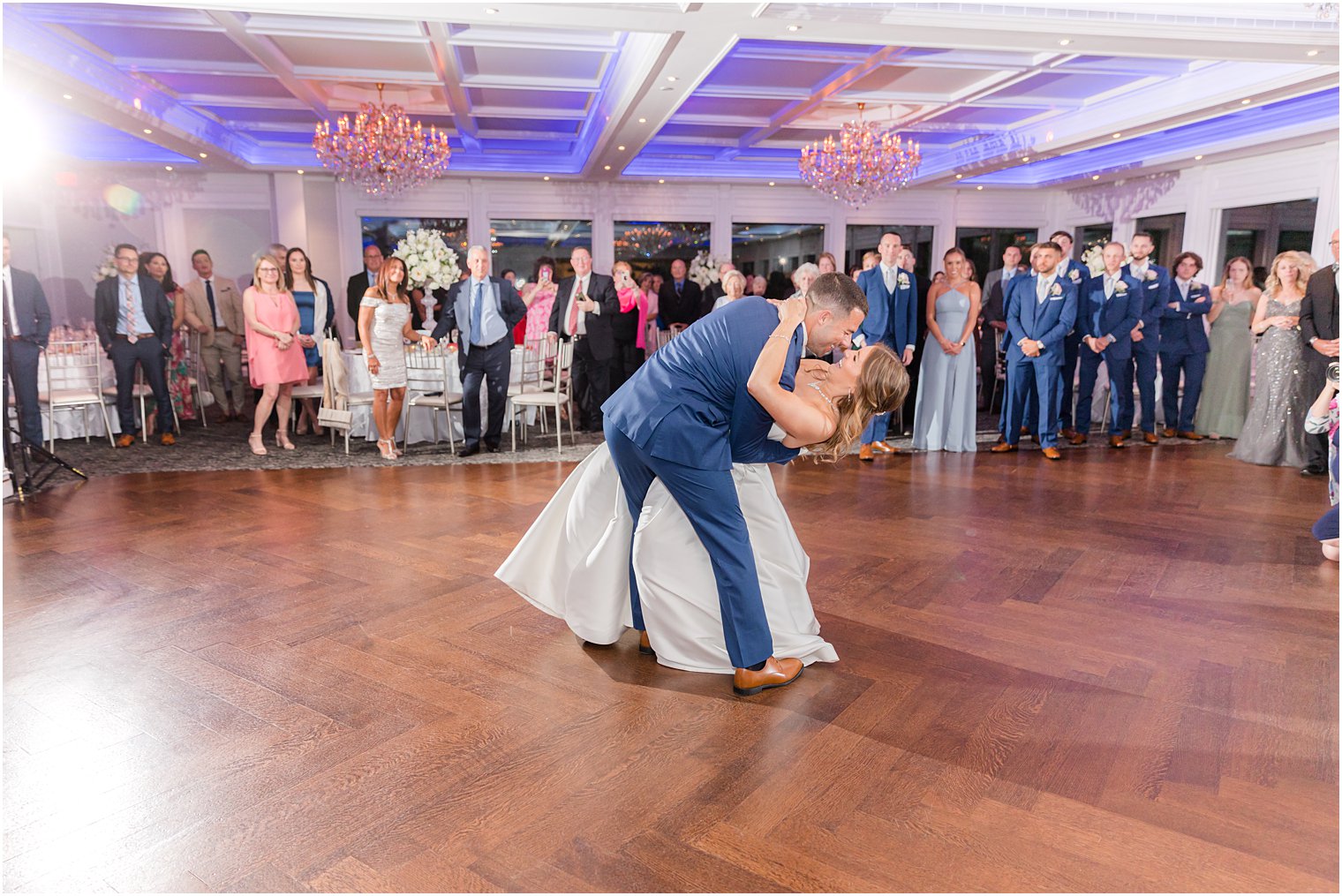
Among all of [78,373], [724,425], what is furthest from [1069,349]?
[78,373]

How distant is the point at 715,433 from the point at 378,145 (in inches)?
268

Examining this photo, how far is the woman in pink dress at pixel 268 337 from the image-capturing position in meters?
7.01

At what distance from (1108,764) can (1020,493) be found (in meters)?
3.52

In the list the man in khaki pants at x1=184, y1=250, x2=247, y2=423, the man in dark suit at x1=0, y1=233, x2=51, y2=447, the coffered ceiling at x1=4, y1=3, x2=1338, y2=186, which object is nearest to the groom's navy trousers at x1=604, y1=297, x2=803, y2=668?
the coffered ceiling at x1=4, y1=3, x2=1338, y2=186

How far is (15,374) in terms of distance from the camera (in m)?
6.32

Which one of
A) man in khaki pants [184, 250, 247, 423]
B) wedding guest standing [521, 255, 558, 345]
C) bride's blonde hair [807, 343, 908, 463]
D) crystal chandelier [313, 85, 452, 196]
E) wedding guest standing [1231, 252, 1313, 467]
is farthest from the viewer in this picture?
man in khaki pants [184, 250, 247, 423]

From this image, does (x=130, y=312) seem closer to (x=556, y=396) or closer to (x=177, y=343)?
(x=177, y=343)

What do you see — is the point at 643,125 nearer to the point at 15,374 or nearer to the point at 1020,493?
the point at 1020,493

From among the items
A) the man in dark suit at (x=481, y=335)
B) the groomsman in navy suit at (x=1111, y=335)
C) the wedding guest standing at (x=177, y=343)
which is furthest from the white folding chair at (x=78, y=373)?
the groomsman in navy suit at (x=1111, y=335)

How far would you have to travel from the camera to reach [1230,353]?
311 inches

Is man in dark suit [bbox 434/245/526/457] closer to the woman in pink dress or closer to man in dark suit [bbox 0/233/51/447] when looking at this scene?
the woman in pink dress

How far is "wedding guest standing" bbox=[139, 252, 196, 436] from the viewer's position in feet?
28.7

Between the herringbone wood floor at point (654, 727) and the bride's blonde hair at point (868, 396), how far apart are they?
33.0 inches

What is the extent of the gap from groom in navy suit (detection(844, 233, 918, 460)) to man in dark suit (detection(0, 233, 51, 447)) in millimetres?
6244
